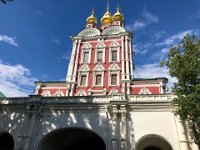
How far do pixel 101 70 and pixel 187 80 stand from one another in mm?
17021

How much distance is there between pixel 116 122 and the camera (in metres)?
15.4

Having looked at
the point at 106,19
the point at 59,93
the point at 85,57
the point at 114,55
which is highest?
the point at 106,19

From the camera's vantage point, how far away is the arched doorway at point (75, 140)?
58.7 ft

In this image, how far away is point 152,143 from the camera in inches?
645

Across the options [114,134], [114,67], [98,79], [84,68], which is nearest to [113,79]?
[114,67]

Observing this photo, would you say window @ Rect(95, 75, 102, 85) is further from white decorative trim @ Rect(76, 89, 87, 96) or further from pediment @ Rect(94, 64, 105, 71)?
white decorative trim @ Rect(76, 89, 87, 96)

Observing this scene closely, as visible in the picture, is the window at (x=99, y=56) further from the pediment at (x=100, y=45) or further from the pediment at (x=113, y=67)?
the pediment at (x=113, y=67)

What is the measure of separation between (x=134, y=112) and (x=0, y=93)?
30593mm

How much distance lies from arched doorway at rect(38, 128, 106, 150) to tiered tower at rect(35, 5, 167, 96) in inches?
346

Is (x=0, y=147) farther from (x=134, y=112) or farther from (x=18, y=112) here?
(x=134, y=112)

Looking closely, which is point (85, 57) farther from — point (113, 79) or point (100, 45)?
point (113, 79)

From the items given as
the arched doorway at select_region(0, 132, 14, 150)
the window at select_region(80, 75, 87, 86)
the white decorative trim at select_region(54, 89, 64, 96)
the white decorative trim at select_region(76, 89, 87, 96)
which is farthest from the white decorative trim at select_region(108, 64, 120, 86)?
the arched doorway at select_region(0, 132, 14, 150)

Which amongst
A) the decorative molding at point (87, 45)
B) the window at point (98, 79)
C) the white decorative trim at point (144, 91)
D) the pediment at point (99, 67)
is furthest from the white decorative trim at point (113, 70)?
the decorative molding at point (87, 45)

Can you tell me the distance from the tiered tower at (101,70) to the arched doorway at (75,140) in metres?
8.78
